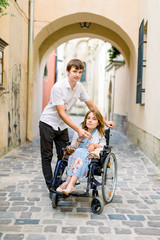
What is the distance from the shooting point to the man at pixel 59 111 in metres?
3.70

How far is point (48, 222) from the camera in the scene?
10.5 ft

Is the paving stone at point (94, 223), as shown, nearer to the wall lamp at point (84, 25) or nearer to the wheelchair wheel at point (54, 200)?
the wheelchair wheel at point (54, 200)

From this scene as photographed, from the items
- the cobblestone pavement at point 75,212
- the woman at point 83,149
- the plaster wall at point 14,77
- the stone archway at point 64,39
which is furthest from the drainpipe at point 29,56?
the woman at point 83,149

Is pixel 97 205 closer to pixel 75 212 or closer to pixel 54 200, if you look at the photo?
pixel 75 212

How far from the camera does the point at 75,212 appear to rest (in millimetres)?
3512

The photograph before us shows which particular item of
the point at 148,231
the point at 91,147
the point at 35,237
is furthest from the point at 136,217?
the point at 35,237

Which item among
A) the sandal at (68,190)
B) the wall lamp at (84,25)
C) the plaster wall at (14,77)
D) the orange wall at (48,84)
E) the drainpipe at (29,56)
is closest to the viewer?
the sandal at (68,190)

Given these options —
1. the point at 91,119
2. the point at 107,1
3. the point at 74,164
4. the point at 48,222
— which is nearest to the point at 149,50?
the point at 107,1

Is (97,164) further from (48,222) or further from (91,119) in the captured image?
(48,222)

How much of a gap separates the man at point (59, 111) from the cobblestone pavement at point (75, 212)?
0.42 m

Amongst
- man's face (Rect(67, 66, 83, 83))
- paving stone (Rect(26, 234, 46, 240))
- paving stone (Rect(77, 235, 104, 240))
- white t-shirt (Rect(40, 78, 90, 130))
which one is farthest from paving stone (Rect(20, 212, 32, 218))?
man's face (Rect(67, 66, 83, 83))

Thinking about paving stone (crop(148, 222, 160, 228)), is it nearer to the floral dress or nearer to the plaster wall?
the floral dress

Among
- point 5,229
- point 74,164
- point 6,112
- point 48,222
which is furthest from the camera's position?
point 6,112

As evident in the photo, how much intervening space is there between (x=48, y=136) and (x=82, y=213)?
1.04 metres
